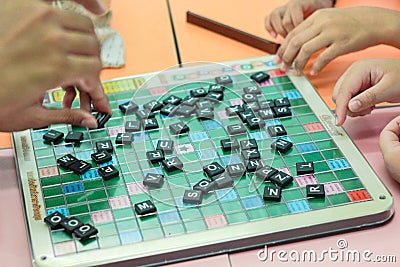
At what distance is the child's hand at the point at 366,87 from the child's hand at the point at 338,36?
0.13 metres

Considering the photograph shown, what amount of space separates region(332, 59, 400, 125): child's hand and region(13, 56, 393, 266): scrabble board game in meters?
0.04

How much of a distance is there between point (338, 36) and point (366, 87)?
6.5 inches

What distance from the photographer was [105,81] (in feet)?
4.14

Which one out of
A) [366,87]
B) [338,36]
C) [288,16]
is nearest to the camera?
[366,87]

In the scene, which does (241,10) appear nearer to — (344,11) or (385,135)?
(344,11)

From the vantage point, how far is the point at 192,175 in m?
1.02

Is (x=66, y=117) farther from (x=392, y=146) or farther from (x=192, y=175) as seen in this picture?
(x=392, y=146)

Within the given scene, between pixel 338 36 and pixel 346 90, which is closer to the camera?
pixel 346 90

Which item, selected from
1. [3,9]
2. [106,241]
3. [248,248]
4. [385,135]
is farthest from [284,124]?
[3,9]

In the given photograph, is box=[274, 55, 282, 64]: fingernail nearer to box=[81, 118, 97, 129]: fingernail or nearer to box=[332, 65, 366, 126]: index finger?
box=[332, 65, 366, 126]: index finger

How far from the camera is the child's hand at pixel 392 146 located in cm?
103

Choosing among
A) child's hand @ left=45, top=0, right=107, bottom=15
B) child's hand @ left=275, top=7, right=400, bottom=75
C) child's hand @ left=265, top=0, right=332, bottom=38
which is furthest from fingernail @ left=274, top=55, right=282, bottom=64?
child's hand @ left=45, top=0, right=107, bottom=15

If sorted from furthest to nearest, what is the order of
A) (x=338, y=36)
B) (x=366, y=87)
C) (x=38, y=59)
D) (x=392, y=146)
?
1. (x=338, y=36)
2. (x=366, y=87)
3. (x=392, y=146)
4. (x=38, y=59)

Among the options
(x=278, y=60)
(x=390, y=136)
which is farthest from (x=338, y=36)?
(x=390, y=136)
